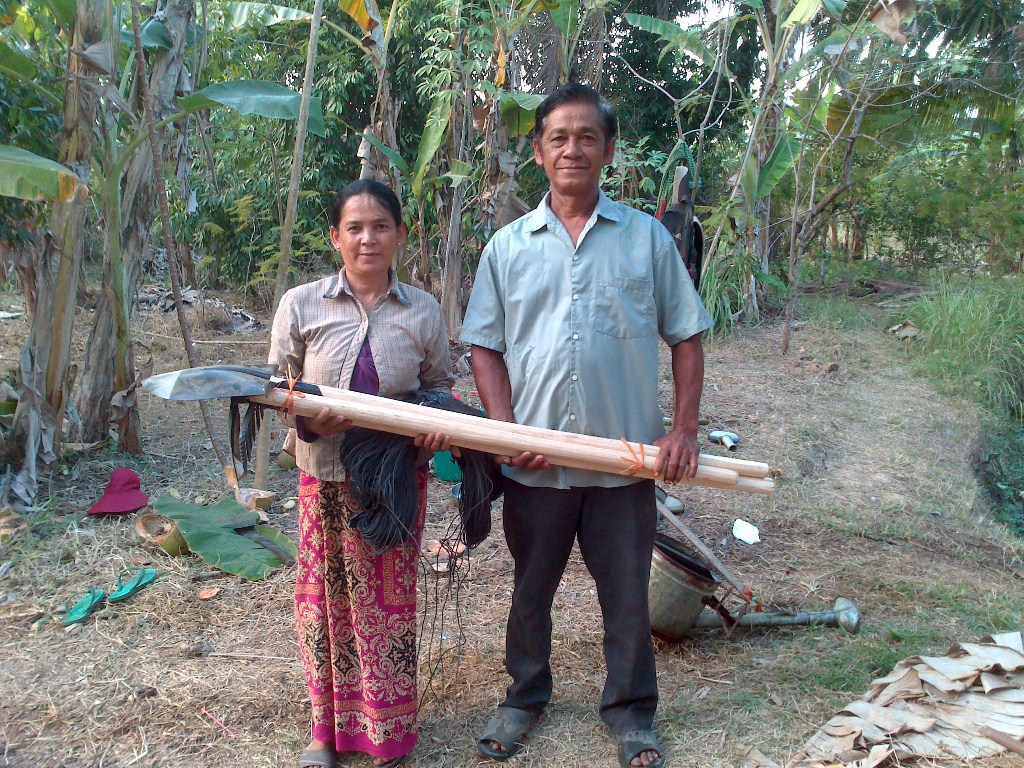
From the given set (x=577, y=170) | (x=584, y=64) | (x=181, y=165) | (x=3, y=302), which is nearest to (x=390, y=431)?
(x=577, y=170)

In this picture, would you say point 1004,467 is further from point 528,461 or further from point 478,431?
point 478,431

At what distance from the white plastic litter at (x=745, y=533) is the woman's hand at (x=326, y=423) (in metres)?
2.75

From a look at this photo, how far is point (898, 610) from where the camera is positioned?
3459 mm

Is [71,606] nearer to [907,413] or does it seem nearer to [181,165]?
[181,165]

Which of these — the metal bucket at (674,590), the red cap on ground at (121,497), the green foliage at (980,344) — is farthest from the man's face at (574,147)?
the green foliage at (980,344)

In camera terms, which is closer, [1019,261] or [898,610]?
[898,610]

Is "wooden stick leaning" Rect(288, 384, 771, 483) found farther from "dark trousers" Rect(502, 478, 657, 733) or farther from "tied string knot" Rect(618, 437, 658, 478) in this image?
"dark trousers" Rect(502, 478, 657, 733)

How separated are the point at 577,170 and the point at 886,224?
486 inches

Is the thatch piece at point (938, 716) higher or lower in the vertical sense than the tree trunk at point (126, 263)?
lower

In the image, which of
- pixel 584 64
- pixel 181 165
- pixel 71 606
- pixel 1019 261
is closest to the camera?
pixel 71 606

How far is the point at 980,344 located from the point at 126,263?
7.73m

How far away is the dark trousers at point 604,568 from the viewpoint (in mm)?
2266

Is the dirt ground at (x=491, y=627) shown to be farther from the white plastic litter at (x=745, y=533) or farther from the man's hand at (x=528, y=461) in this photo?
the man's hand at (x=528, y=461)

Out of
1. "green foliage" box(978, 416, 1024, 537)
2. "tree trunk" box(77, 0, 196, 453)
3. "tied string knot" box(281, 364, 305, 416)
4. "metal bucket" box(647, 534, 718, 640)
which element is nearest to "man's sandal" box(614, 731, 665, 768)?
"metal bucket" box(647, 534, 718, 640)
